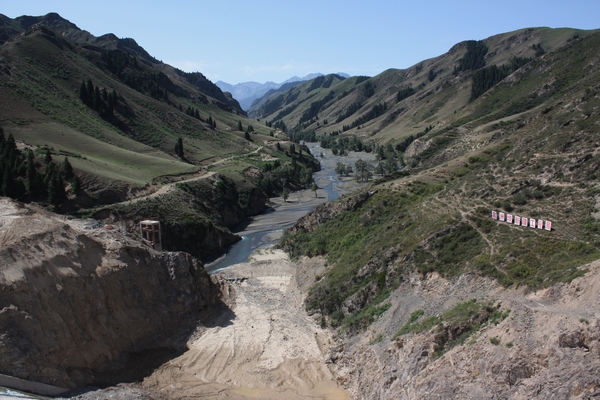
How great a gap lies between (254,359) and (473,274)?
18.0 meters

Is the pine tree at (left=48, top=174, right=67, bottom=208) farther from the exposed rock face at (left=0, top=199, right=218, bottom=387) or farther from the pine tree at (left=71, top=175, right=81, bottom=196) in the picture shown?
the exposed rock face at (left=0, top=199, right=218, bottom=387)

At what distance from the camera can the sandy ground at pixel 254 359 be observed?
31.3 metres

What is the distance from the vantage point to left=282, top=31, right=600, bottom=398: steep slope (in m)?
22.0

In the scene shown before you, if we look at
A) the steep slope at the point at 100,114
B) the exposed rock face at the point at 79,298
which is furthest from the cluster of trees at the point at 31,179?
the exposed rock face at the point at 79,298

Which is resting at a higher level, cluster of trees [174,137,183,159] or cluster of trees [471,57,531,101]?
cluster of trees [471,57,531,101]

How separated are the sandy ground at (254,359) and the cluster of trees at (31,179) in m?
33.0

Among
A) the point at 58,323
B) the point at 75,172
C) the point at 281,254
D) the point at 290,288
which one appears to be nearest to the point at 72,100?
the point at 75,172

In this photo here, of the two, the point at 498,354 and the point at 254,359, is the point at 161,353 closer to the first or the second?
the point at 254,359

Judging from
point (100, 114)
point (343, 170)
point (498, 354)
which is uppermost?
point (100, 114)

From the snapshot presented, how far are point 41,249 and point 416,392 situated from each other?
26484mm

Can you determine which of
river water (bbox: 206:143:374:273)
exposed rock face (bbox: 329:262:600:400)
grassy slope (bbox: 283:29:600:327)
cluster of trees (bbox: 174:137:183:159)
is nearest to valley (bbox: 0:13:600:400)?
exposed rock face (bbox: 329:262:600:400)

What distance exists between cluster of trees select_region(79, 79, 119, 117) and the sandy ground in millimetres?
88313

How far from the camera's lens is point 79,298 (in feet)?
104

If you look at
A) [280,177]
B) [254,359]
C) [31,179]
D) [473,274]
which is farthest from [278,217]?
[473,274]
